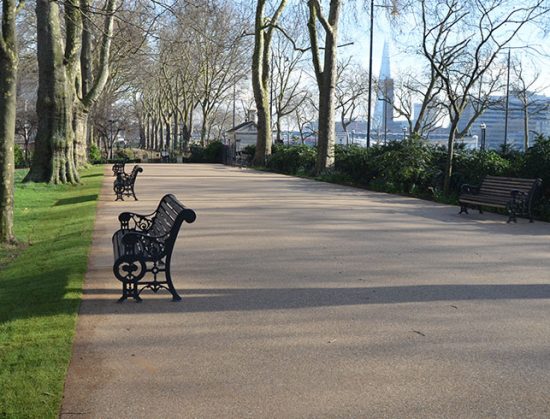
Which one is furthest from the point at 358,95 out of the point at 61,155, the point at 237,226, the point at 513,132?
the point at 237,226

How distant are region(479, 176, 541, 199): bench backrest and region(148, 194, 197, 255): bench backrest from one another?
8044mm

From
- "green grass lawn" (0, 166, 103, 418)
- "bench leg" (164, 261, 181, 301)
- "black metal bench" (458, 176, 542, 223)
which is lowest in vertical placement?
"green grass lawn" (0, 166, 103, 418)

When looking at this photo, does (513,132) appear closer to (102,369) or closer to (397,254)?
(397,254)

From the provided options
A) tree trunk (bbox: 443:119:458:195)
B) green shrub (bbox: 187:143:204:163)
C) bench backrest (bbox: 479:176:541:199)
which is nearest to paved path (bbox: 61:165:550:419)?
bench backrest (bbox: 479:176:541:199)

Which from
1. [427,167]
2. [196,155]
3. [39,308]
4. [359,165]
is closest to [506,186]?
[427,167]

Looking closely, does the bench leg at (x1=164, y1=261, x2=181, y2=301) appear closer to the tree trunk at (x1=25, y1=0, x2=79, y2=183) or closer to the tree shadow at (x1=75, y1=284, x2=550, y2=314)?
the tree shadow at (x1=75, y1=284, x2=550, y2=314)

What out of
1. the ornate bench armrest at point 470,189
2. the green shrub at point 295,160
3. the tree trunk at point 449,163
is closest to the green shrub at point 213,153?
the green shrub at point 295,160

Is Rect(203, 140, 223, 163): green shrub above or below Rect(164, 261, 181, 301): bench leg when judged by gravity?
above

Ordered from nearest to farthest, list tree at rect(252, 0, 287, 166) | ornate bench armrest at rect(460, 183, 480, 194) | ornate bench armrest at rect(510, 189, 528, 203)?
ornate bench armrest at rect(510, 189, 528, 203) < ornate bench armrest at rect(460, 183, 480, 194) < tree at rect(252, 0, 287, 166)

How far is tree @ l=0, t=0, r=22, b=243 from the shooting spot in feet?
33.7

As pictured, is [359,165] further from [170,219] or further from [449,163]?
[170,219]

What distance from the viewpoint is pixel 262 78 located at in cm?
4019

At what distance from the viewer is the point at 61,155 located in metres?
23.1

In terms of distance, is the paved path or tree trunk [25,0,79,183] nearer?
the paved path
